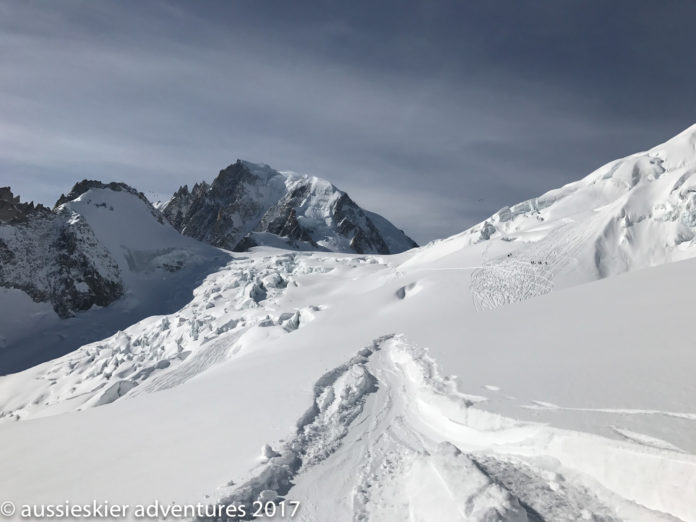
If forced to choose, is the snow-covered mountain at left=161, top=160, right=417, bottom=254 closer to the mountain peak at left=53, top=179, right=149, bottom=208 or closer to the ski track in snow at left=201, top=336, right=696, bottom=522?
the mountain peak at left=53, top=179, right=149, bottom=208

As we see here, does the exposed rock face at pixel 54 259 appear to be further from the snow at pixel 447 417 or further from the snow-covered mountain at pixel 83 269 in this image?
the snow at pixel 447 417

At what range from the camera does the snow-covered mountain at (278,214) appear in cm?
8150

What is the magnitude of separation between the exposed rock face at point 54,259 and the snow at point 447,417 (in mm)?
21660

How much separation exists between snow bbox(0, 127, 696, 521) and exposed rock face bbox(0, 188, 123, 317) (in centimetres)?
2166

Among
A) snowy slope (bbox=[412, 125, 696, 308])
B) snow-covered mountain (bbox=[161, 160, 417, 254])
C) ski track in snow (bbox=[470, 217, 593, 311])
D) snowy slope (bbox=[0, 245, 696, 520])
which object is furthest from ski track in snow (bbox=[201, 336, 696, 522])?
snow-covered mountain (bbox=[161, 160, 417, 254])

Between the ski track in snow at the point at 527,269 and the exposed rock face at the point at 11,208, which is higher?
the exposed rock face at the point at 11,208

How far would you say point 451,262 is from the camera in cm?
2202

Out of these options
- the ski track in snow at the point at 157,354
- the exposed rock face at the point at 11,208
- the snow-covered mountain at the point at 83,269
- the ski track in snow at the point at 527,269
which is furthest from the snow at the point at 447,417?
the exposed rock face at the point at 11,208

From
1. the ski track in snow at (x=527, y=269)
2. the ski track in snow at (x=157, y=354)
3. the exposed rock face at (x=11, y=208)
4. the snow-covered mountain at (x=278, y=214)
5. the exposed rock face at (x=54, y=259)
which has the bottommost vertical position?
the ski track in snow at (x=157, y=354)

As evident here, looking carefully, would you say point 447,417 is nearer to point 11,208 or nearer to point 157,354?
point 157,354

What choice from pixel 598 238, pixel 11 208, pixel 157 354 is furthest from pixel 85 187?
pixel 598 238

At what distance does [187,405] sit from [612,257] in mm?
16974

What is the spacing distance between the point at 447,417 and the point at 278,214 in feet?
265

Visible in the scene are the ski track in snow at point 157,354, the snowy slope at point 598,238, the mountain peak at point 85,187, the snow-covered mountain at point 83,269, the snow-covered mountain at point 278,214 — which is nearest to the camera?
the snowy slope at point 598,238
